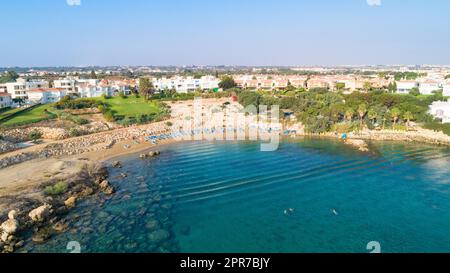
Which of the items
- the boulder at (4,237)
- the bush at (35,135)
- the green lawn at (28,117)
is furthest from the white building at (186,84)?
the boulder at (4,237)

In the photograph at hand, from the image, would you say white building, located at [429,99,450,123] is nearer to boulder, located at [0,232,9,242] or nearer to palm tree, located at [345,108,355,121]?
palm tree, located at [345,108,355,121]

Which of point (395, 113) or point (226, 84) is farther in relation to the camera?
point (226, 84)

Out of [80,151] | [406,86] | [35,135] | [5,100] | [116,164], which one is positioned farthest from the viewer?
[406,86]

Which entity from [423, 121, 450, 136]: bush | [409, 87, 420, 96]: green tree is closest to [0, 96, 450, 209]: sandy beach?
[423, 121, 450, 136]: bush

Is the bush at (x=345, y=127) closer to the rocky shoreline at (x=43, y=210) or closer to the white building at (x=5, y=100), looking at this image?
the rocky shoreline at (x=43, y=210)

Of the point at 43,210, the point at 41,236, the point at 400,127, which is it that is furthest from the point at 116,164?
the point at 400,127

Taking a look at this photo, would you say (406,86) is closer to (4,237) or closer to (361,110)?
(361,110)

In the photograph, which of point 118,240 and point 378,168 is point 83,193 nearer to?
point 118,240

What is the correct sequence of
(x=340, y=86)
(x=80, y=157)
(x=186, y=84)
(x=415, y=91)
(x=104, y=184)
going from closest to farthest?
(x=104, y=184)
(x=80, y=157)
(x=415, y=91)
(x=186, y=84)
(x=340, y=86)
